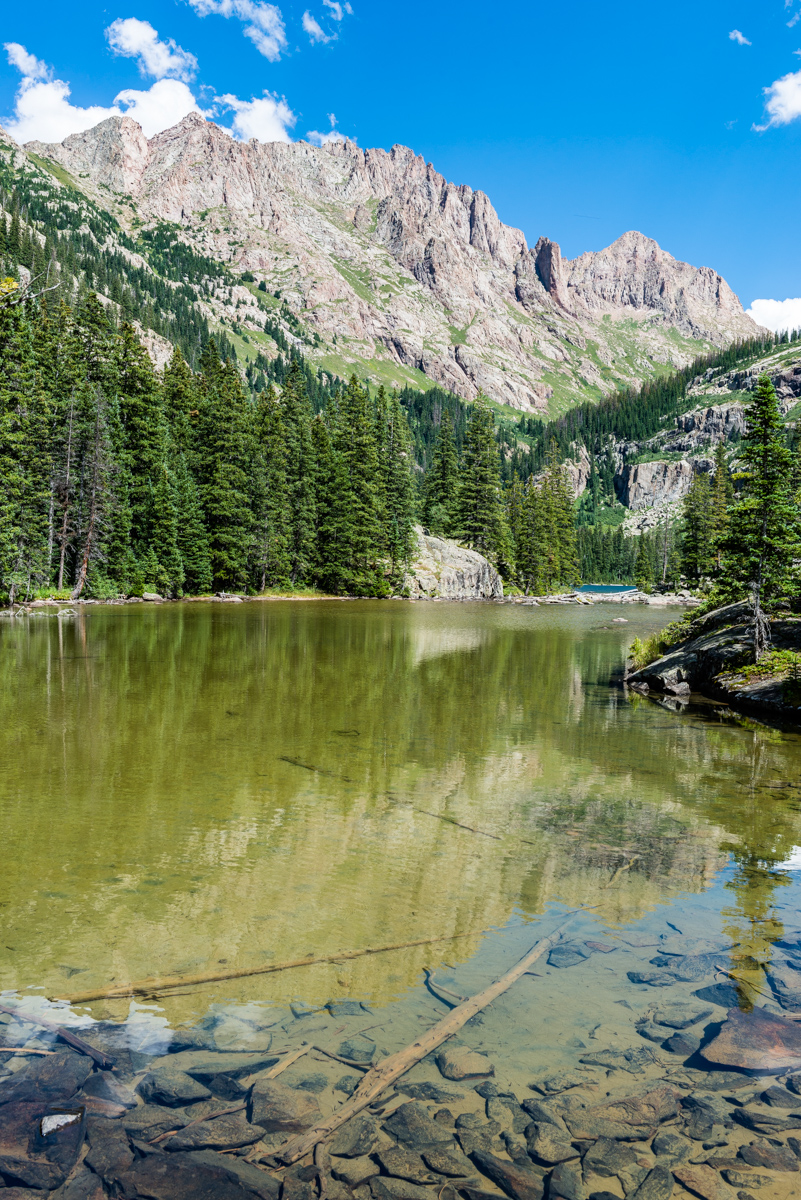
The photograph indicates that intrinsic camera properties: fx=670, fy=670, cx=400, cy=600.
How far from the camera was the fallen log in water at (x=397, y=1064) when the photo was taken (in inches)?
147

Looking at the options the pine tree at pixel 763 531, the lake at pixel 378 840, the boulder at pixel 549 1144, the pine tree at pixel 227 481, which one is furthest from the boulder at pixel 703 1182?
the pine tree at pixel 227 481

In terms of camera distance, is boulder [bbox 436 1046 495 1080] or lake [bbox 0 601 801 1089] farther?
lake [bbox 0 601 801 1089]

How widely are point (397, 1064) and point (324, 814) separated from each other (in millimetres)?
5170

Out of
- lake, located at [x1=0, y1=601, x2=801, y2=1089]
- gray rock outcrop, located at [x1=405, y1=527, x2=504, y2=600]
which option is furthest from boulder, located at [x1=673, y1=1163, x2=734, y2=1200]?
gray rock outcrop, located at [x1=405, y1=527, x2=504, y2=600]

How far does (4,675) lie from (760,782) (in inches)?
780

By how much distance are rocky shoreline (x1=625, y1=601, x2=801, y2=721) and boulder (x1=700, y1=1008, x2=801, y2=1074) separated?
613 inches

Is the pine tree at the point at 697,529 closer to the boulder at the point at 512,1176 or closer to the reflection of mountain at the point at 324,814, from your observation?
the reflection of mountain at the point at 324,814

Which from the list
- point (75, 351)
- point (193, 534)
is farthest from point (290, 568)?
point (75, 351)

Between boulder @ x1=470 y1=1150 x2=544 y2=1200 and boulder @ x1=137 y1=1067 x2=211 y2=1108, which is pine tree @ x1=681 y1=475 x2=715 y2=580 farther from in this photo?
boulder @ x1=137 y1=1067 x2=211 y2=1108

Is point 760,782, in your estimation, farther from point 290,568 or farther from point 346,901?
point 290,568

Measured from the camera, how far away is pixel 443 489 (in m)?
95.8

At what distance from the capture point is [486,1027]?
481cm

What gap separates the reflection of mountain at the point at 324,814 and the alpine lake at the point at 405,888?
0.14 feet

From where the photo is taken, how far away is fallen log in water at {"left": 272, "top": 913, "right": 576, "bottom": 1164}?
12.3ft
